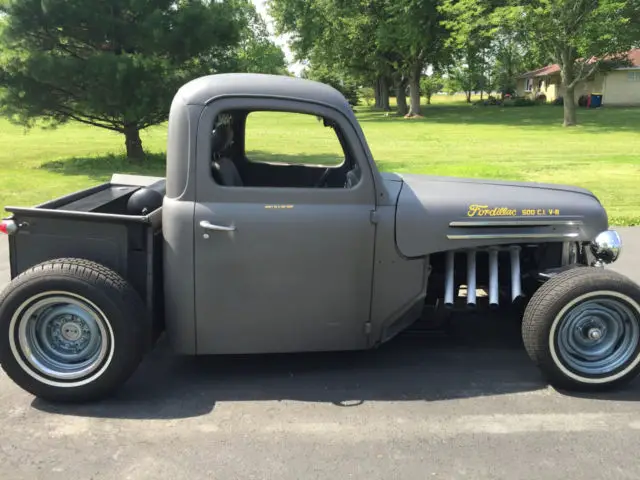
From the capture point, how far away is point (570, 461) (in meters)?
3.12

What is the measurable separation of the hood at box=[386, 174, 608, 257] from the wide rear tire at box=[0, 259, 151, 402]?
5.67 feet

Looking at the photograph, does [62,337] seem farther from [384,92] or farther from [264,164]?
[384,92]

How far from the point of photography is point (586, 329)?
3.86 m

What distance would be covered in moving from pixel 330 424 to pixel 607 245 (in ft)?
7.23

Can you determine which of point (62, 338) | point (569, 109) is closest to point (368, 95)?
point (569, 109)

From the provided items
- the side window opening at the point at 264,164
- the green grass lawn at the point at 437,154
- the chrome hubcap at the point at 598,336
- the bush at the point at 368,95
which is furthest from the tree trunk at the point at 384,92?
the chrome hubcap at the point at 598,336

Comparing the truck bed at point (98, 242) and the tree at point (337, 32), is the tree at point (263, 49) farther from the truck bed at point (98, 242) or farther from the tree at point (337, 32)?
the truck bed at point (98, 242)

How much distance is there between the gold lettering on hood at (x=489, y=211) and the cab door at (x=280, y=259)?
2.19 ft

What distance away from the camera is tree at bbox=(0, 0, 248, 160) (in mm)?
13680

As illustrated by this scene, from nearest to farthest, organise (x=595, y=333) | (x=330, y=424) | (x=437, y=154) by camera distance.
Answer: (x=330, y=424)
(x=595, y=333)
(x=437, y=154)

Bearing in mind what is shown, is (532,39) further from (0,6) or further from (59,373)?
(59,373)

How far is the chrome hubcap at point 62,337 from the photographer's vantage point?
3.60m

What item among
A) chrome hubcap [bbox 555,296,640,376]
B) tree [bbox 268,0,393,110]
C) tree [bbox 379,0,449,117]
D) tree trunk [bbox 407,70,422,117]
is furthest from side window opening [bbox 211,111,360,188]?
tree trunk [bbox 407,70,422,117]

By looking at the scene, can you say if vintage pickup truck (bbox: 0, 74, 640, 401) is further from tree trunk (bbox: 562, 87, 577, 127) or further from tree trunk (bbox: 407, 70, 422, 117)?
tree trunk (bbox: 407, 70, 422, 117)
